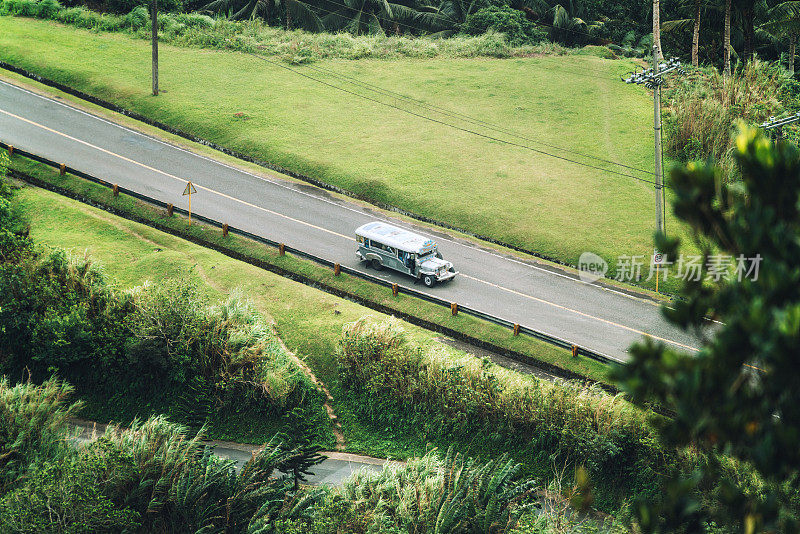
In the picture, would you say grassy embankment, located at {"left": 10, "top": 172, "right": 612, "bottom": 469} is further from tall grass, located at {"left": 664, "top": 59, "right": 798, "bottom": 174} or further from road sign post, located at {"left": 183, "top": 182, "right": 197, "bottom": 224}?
tall grass, located at {"left": 664, "top": 59, "right": 798, "bottom": 174}

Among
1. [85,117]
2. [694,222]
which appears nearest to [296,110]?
[85,117]

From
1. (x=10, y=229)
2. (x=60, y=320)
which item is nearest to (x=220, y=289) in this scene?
(x=60, y=320)

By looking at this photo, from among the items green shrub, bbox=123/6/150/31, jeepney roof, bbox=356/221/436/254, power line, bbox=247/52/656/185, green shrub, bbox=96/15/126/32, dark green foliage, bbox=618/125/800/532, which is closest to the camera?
dark green foliage, bbox=618/125/800/532

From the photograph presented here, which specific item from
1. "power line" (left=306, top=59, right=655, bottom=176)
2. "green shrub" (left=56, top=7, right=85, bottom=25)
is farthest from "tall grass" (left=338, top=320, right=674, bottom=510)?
"green shrub" (left=56, top=7, right=85, bottom=25)

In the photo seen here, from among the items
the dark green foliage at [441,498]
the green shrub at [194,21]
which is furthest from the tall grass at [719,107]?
the green shrub at [194,21]

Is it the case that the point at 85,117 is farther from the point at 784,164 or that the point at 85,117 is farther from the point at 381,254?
the point at 784,164

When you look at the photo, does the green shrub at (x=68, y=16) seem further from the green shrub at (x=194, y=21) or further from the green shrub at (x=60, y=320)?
the green shrub at (x=60, y=320)
